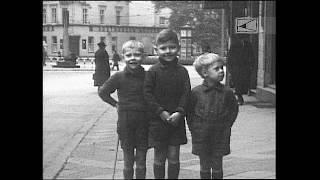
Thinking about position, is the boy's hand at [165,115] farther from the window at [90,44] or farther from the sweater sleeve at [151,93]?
the window at [90,44]

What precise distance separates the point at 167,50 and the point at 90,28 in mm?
557

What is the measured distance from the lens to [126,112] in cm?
412

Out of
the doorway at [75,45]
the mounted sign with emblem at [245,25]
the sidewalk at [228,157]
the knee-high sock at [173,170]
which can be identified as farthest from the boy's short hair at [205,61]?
the mounted sign with emblem at [245,25]

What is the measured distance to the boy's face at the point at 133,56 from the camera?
3984 millimetres

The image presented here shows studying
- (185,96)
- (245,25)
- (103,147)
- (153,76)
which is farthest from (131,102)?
(245,25)

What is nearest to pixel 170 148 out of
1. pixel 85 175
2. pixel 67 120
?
pixel 85 175

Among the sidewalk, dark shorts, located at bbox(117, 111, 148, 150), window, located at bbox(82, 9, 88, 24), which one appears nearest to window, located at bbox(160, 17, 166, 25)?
window, located at bbox(82, 9, 88, 24)

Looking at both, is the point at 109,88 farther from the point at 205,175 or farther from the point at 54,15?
the point at 205,175

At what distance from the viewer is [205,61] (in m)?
4.00

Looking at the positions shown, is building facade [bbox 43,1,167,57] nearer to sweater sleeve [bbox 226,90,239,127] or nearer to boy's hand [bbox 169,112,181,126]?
boy's hand [bbox 169,112,181,126]

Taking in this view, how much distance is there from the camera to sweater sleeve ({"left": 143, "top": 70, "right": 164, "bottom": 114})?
A: 3977mm

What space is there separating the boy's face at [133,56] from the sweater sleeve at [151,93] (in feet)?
0.32

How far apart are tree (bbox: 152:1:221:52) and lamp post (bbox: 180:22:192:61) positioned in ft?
0.13

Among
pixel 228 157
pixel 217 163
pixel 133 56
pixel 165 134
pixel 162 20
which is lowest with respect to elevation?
pixel 228 157
